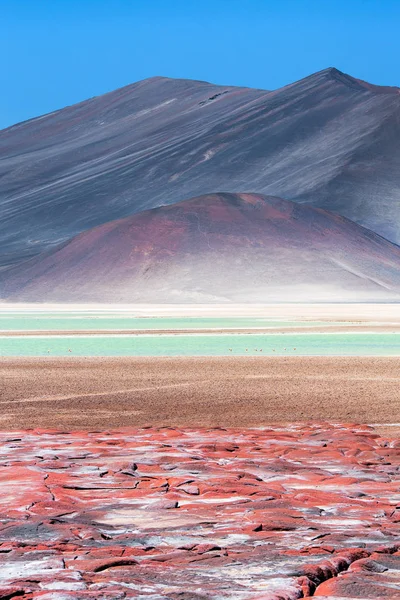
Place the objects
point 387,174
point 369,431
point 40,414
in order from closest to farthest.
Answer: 1. point 369,431
2. point 40,414
3. point 387,174

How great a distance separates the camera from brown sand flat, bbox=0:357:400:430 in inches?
478

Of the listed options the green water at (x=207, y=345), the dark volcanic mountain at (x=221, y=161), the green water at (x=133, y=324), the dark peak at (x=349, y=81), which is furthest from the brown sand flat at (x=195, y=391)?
the dark peak at (x=349, y=81)

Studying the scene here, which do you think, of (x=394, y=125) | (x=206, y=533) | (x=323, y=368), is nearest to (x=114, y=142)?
(x=394, y=125)

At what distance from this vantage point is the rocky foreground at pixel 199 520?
4066 mm

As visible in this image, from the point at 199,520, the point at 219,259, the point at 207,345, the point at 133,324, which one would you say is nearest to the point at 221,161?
the point at 219,259

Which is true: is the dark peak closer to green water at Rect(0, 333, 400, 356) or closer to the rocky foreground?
green water at Rect(0, 333, 400, 356)

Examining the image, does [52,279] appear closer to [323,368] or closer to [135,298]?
[135,298]

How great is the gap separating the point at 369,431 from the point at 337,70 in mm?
157993

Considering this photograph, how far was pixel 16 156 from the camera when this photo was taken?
171000mm

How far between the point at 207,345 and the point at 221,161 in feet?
365

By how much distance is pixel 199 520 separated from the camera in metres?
5.32

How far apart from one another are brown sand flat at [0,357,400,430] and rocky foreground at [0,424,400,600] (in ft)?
11.4

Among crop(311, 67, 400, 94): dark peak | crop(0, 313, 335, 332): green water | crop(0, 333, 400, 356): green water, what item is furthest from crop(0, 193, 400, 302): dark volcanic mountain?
crop(0, 333, 400, 356): green water

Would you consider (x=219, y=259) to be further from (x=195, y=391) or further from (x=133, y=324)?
(x=195, y=391)
